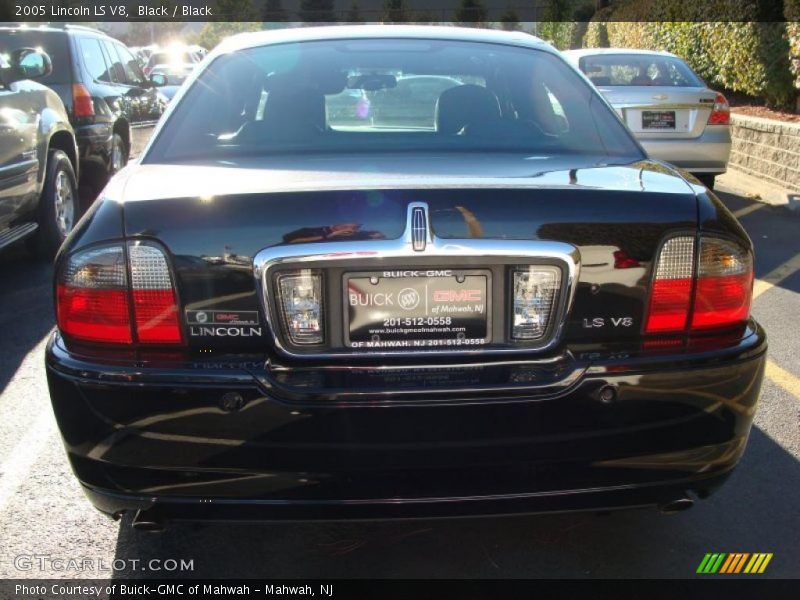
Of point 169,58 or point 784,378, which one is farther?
point 169,58

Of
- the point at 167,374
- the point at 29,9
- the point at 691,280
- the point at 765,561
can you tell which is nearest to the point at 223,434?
the point at 167,374

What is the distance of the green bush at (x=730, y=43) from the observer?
1210 centimetres

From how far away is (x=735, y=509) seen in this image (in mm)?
3340

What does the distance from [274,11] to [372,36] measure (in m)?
54.2

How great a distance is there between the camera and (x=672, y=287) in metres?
2.49

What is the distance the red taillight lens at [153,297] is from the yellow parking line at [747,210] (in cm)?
793

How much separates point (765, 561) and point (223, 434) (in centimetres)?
185

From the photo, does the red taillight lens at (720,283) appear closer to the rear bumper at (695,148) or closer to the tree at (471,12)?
the rear bumper at (695,148)

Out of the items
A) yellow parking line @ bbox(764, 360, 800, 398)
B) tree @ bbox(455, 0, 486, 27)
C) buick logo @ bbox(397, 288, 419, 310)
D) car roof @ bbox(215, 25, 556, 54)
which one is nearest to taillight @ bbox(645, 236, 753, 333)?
buick logo @ bbox(397, 288, 419, 310)

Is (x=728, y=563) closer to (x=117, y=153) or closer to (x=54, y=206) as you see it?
(x=54, y=206)

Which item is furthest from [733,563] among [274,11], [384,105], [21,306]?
[274,11]

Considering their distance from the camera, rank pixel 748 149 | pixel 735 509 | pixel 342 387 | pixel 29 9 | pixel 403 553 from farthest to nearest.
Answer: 1. pixel 29 9
2. pixel 748 149
3. pixel 735 509
4. pixel 403 553
5. pixel 342 387

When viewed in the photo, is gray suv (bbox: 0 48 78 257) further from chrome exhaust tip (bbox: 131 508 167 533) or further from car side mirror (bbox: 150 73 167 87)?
chrome exhaust tip (bbox: 131 508 167 533)

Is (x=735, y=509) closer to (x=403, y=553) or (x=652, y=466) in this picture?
(x=652, y=466)
